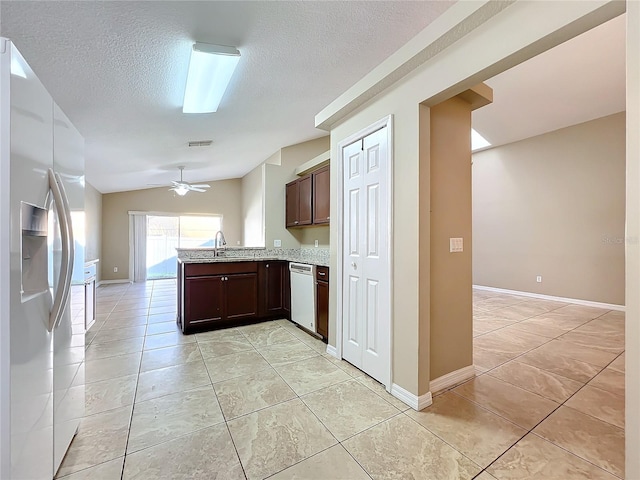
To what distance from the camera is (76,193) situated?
63.3 inches

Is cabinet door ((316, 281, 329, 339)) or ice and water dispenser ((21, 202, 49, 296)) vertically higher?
ice and water dispenser ((21, 202, 49, 296))

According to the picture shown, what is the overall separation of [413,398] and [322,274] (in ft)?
5.17

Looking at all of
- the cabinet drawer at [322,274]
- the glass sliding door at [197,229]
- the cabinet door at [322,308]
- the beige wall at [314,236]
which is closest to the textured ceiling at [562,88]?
the beige wall at [314,236]

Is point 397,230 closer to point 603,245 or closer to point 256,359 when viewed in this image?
point 256,359

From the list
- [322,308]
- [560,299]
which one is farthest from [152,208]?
[560,299]

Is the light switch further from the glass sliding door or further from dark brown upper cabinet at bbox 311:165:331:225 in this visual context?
the glass sliding door

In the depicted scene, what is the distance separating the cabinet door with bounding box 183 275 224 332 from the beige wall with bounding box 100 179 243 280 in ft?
18.3

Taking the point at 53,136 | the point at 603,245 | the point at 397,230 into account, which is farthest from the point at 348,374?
the point at 603,245

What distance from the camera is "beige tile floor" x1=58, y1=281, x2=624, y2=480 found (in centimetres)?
147

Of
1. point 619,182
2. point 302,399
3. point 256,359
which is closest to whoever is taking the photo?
point 302,399

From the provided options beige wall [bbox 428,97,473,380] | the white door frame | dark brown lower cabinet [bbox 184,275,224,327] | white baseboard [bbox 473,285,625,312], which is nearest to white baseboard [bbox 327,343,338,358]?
the white door frame

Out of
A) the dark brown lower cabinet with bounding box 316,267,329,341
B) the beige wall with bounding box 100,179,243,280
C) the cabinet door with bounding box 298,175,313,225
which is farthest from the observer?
the beige wall with bounding box 100,179,243,280

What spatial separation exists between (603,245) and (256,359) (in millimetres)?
5943

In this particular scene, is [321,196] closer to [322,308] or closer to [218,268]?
[322,308]
